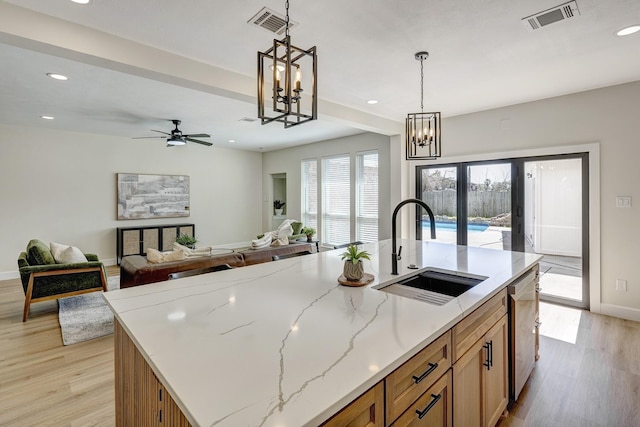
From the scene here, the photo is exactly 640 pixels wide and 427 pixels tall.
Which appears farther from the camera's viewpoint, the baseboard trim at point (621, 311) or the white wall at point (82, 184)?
the white wall at point (82, 184)

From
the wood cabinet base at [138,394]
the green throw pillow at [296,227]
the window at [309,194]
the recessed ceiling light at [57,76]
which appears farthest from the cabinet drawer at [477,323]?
the window at [309,194]

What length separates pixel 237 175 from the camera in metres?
8.66

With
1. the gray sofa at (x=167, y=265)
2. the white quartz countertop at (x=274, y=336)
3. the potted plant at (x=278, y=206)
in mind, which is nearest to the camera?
the white quartz countertop at (x=274, y=336)

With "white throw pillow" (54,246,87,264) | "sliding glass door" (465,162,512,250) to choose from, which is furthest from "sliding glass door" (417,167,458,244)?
"white throw pillow" (54,246,87,264)

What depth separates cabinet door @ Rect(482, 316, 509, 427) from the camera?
1.71 meters

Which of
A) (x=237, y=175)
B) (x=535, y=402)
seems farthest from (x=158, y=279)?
(x=237, y=175)

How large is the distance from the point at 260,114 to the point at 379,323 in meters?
1.34

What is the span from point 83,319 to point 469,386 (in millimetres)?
4070

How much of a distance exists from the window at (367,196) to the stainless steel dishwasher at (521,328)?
4061 millimetres

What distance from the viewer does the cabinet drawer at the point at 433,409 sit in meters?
1.09

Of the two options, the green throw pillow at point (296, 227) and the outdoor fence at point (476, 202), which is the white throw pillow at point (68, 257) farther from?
the outdoor fence at point (476, 202)

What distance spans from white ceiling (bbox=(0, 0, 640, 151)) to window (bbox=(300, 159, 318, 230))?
3016mm

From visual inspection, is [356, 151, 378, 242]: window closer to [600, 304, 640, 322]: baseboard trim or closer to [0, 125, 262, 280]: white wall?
[600, 304, 640, 322]: baseboard trim

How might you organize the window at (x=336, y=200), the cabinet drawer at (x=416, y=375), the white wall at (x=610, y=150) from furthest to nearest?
the window at (x=336, y=200) → the white wall at (x=610, y=150) → the cabinet drawer at (x=416, y=375)
